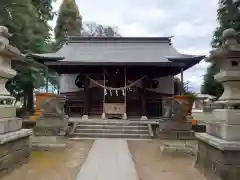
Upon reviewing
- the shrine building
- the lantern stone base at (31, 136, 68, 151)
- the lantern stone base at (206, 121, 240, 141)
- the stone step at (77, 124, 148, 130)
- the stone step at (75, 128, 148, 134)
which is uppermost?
the shrine building

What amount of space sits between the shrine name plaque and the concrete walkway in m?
6.63

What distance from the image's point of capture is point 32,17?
14.4 metres

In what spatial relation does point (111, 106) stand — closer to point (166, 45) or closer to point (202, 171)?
point (166, 45)

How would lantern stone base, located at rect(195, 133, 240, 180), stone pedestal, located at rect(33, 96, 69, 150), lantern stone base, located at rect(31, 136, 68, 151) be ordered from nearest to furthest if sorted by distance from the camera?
lantern stone base, located at rect(195, 133, 240, 180) < lantern stone base, located at rect(31, 136, 68, 151) < stone pedestal, located at rect(33, 96, 69, 150)

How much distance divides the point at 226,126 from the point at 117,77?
12.1m

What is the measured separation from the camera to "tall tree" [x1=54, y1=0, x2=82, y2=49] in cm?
3183

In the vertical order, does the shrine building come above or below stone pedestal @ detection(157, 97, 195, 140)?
above

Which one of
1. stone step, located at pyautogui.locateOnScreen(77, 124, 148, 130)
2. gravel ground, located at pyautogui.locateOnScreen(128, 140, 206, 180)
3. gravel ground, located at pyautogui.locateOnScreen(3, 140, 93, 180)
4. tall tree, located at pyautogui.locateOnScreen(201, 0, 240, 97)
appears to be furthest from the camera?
tall tree, located at pyautogui.locateOnScreen(201, 0, 240, 97)

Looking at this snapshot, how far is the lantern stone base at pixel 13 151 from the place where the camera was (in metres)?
5.21

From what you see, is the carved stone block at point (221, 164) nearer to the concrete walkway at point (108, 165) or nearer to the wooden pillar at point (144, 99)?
the concrete walkway at point (108, 165)

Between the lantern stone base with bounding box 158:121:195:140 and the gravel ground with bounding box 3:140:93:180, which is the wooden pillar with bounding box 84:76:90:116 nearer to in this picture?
the lantern stone base with bounding box 158:121:195:140

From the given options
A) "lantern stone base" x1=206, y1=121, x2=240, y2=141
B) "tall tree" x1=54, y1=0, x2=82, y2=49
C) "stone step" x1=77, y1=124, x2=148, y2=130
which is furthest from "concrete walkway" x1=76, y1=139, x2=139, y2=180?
"tall tree" x1=54, y1=0, x2=82, y2=49

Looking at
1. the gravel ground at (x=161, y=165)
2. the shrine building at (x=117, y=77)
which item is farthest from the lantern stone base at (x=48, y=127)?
the shrine building at (x=117, y=77)

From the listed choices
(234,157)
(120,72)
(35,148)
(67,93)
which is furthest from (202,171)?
(67,93)
